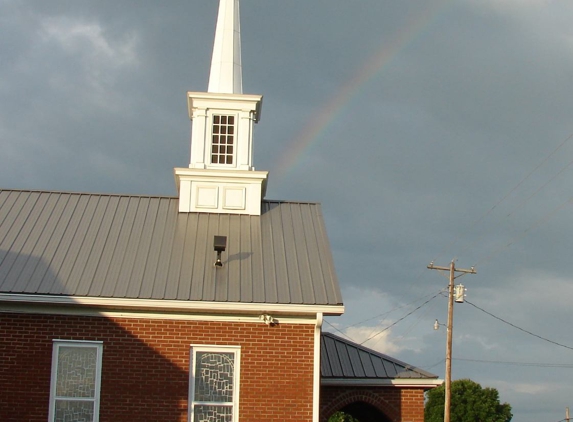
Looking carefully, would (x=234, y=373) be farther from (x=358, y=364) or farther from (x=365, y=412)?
(x=365, y=412)

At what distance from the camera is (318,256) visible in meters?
18.6

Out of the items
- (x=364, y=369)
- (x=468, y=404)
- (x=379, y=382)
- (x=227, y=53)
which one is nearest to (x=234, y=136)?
(x=227, y=53)

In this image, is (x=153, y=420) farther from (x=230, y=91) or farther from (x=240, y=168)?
(x=230, y=91)

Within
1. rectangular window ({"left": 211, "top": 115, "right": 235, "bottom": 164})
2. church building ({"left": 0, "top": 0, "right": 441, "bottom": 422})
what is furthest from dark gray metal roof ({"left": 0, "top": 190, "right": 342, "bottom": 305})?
rectangular window ({"left": 211, "top": 115, "right": 235, "bottom": 164})

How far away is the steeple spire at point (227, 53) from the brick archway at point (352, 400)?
8016 mm

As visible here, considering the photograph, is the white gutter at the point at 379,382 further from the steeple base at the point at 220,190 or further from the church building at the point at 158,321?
the steeple base at the point at 220,190

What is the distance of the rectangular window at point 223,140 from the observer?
69.7ft

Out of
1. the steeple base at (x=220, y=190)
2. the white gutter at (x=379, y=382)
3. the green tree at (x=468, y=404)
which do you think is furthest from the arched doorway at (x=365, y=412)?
the green tree at (x=468, y=404)

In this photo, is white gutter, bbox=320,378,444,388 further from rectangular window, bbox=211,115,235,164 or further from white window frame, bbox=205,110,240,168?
rectangular window, bbox=211,115,235,164

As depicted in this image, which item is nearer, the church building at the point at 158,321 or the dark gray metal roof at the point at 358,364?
the church building at the point at 158,321

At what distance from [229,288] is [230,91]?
6.73 m

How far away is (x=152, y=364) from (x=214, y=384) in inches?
49.3

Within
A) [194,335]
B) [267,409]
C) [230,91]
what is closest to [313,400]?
[267,409]

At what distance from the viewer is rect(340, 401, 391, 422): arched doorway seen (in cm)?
2012
